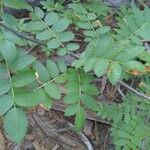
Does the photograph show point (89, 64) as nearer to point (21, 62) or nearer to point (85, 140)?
point (21, 62)

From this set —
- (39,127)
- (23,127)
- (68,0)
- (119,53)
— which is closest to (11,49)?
(23,127)

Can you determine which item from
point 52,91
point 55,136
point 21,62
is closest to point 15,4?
point 21,62

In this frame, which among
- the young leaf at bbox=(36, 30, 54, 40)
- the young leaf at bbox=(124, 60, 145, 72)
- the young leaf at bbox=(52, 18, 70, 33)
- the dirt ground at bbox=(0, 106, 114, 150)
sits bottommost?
the dirt ground at bbox=(0, 106, 114, 150)

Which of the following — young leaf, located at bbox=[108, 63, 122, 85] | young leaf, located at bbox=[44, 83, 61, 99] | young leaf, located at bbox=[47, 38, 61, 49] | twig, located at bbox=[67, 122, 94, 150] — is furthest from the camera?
twig, located at bbox=[67, 122, 94, 150]

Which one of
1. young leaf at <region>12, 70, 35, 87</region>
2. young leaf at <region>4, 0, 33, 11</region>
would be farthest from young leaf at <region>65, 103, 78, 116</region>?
young leaf at <region>4, 0, 33, 11</region>

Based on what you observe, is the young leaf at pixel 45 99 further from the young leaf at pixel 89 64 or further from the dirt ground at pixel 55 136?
the dirt ground at pixel 55 136

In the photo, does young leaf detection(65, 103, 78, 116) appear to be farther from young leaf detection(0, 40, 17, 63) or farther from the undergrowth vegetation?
young leaf detection(0, 40, 17, 63)
